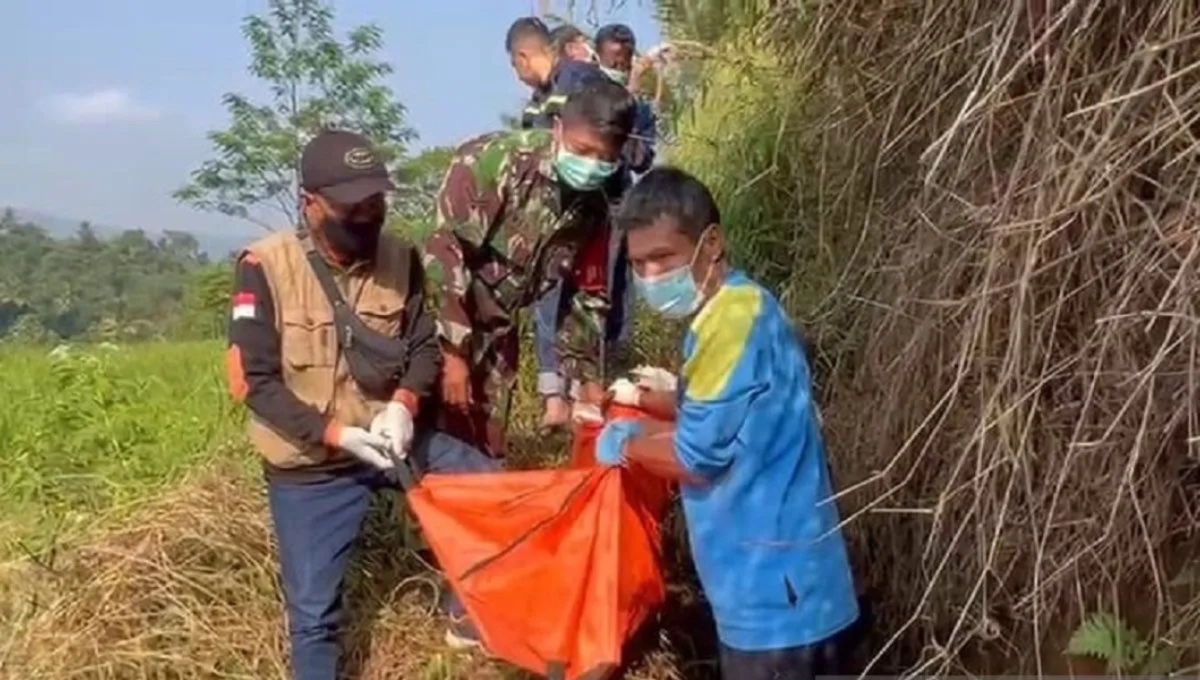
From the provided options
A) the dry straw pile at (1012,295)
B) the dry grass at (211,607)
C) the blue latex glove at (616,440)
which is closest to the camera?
the dry straw pile at (1012,295)

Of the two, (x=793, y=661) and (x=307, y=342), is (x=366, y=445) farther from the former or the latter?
(x=793, y=661)

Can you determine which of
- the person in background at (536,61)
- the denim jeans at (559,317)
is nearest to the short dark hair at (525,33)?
the person in background at (536,61)

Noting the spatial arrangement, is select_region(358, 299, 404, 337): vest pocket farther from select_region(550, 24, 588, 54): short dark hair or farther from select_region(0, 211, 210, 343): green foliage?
select_region(0, 211, 210, 343): green foliage

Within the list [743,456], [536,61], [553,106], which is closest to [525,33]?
[536,61]

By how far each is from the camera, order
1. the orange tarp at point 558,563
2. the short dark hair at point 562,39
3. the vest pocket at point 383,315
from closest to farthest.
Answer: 1. the orange tarp at point 558,563
2. the vest pocket at point 383,315
3. the short dark hair at point 562,39

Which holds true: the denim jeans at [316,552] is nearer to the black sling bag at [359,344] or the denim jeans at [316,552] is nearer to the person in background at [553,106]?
the black sling bag at [359,344]

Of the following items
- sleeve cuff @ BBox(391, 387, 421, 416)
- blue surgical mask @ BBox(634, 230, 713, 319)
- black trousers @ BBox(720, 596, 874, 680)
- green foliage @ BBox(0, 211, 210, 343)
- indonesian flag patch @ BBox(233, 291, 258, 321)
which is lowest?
green foliage @ BBox(0, 211, 210, 343)

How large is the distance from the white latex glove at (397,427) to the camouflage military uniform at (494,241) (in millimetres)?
402

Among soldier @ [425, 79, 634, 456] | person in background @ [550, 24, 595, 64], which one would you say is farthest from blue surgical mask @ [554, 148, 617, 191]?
person in background @ [550, 24, 595, 64]

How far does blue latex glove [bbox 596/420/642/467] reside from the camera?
3594mm

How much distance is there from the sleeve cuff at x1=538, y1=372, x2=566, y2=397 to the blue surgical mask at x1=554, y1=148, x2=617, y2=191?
2.85 ft

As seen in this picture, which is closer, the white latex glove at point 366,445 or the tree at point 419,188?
the white latex glove at point 366,445

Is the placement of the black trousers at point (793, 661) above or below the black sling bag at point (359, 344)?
below

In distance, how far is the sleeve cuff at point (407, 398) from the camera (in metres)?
4.23
